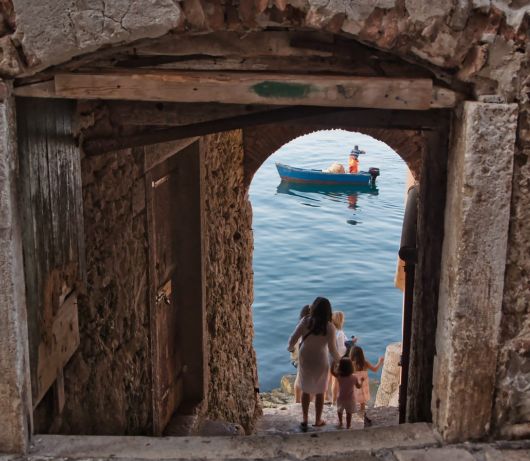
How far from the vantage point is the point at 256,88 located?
9.26 ft

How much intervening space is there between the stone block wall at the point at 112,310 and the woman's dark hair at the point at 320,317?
1.23m

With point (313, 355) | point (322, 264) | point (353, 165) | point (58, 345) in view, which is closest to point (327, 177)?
point (353, 165)

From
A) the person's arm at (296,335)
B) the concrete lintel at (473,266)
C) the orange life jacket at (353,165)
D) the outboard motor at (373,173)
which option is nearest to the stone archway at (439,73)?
the concrete lintel at (473,266)

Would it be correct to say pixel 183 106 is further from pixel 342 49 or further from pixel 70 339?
pixel 70 339

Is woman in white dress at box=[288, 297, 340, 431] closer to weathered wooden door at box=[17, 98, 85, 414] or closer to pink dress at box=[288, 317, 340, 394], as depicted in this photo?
pink dress at box=[288, 317, 340, 394]

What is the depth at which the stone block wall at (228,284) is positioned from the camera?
6652mm

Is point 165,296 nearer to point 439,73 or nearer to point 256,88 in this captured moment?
point 256,88

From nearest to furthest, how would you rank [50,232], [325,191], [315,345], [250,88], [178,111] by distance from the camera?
[250,88] < [50,232] < [178,111] < [315,345] < [325,191]

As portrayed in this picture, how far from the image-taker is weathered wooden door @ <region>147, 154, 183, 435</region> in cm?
525

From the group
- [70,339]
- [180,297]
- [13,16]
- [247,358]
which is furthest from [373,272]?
[13,16]

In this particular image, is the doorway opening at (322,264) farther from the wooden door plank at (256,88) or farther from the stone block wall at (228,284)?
the wooden door plank at (256,88)

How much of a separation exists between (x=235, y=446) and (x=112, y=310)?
148cm

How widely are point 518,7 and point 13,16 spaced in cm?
170

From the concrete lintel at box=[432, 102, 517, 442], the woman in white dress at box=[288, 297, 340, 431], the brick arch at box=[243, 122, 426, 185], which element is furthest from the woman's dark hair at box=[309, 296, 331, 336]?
the brick arch at box=[243, 122, 426, 185]
